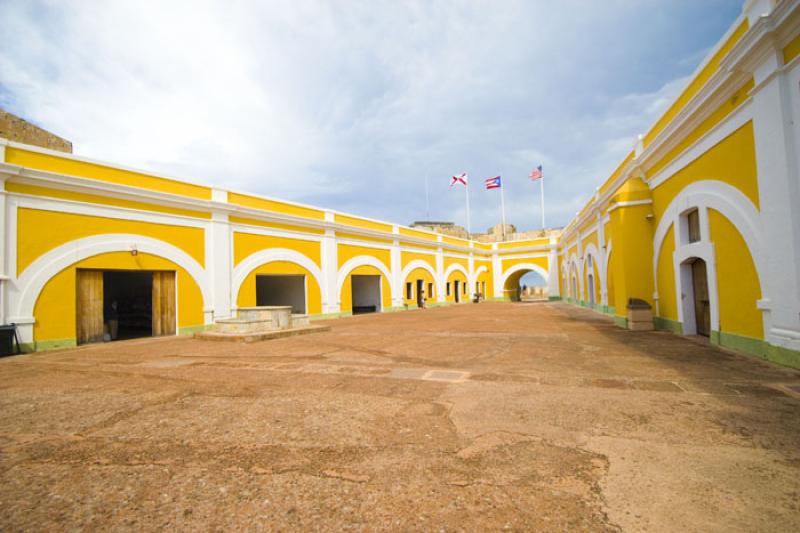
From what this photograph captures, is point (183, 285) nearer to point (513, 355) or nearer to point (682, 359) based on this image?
point (513, 355)

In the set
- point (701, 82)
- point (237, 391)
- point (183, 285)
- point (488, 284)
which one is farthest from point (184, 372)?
point (488, 284)

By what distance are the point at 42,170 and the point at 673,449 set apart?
49.6 feet

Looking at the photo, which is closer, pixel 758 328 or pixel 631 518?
pixel 631 518

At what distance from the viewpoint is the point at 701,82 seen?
7.93m

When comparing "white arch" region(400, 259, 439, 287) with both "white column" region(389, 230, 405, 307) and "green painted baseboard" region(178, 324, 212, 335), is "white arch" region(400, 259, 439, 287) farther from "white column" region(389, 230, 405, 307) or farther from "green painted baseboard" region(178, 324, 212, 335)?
"green painted baseboard" region(178, 324, 212, 335)

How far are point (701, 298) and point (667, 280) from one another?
134 cm

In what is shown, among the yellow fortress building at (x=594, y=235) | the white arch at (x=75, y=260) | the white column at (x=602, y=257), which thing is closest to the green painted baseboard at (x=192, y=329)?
the yellow fortress building at (x=594, y=235)

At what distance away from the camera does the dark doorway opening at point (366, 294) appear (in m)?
23.8

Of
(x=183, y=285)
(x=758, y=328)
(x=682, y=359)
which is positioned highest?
(x=183, y=285)

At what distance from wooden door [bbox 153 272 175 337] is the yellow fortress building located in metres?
0.04

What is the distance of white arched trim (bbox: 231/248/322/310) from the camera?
49.4ft

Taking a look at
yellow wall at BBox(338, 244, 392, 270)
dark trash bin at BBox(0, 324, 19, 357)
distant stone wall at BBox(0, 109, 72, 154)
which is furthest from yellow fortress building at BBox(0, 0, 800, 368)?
distant stone wall at BBox(0, 109, 72, 154)

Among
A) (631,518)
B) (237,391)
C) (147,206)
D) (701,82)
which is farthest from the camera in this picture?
(147,206)

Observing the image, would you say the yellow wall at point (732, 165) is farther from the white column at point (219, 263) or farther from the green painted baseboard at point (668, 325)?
the white column at point (219, 263)
